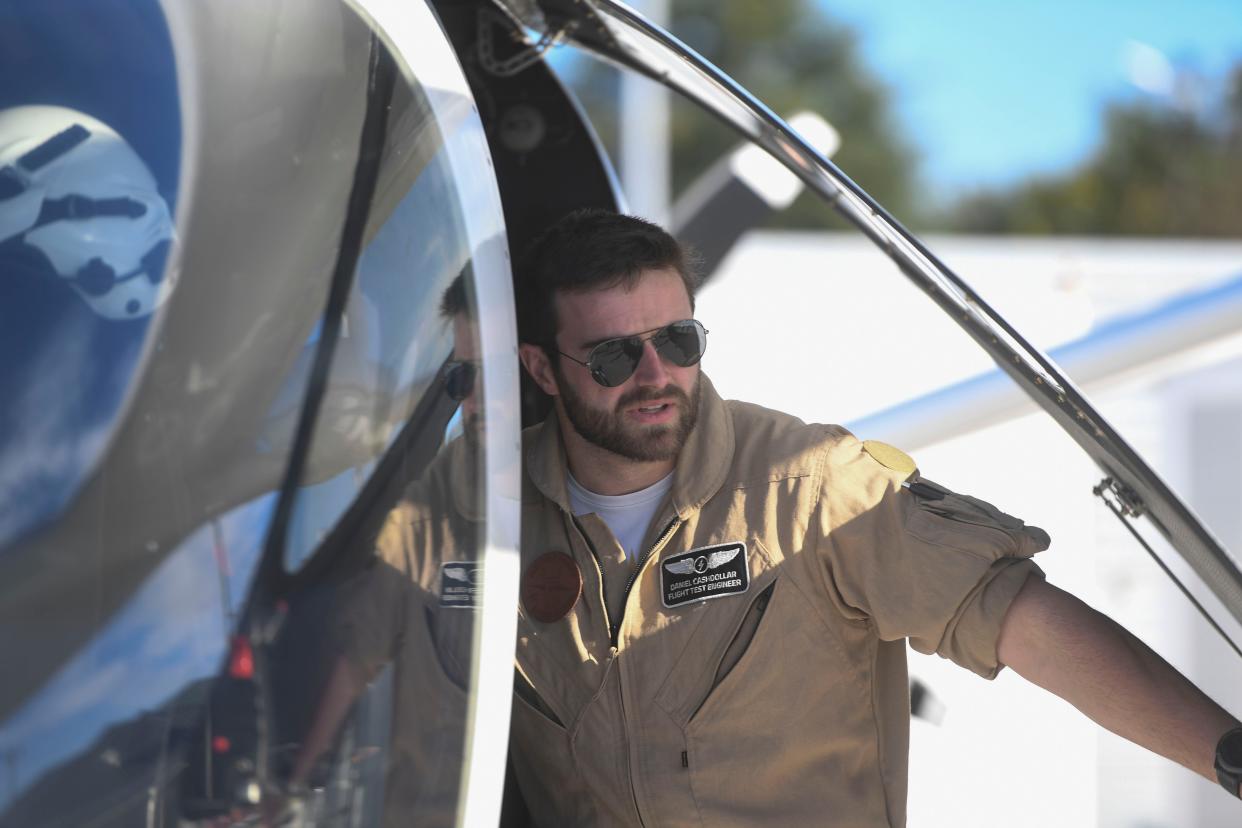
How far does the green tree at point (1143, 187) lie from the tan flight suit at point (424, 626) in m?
39.1

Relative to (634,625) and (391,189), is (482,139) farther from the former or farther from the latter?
(634,625)

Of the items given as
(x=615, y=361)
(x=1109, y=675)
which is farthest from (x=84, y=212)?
(x=1109, y=675)

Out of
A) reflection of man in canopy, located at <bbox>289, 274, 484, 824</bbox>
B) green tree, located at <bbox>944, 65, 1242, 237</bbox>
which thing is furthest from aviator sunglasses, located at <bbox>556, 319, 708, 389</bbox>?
green tree, located at <bbox>944, 65, 1242, 237</bbox>

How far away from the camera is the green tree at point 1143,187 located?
123ft

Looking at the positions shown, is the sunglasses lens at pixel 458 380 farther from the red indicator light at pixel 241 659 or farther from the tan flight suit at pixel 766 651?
the tan flight suit at pixel 766 651

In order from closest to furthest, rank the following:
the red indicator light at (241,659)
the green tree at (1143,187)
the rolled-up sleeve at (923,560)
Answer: the red indicator light at (241,659), the rolled-up sleeve at (923,560), the green tree at (1143,187)

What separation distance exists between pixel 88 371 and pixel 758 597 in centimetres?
100

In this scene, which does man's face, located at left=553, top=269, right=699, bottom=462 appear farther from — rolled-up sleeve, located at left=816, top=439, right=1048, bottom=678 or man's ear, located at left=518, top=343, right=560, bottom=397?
rolled-up sleeve, located at left=816, top=439, right=1048, bottom=678

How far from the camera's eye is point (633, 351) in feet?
6.53

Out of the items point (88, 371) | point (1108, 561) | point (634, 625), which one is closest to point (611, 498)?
point (634, 625)

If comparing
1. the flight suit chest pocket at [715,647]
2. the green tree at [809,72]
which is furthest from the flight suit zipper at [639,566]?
the green tree at [809,72]

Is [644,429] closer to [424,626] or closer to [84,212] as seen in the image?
[424,626]

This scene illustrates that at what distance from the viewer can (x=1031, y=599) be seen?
184 cm

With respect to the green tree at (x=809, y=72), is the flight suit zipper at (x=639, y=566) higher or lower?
lower
